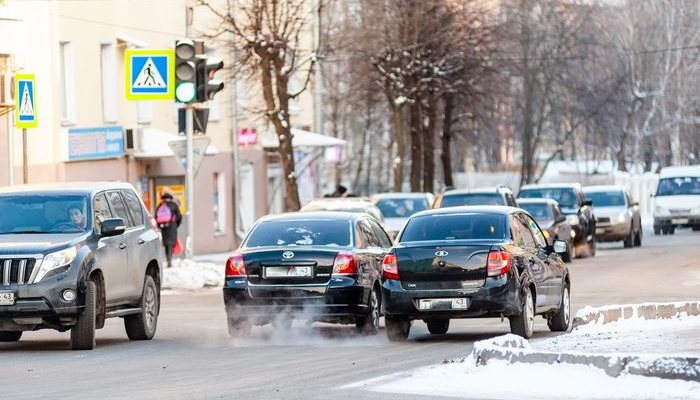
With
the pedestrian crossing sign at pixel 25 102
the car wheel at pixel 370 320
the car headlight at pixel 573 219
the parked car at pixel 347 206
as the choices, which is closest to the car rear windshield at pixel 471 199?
the parked car at pixel 347 206

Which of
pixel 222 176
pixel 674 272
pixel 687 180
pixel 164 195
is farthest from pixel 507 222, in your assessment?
pixel 687 180

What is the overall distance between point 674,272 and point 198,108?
9408 mm

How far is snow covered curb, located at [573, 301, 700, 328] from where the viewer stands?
18.7m

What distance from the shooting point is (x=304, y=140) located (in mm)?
50438

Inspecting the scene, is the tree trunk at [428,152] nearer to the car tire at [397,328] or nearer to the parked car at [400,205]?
the parked car at [400,205]

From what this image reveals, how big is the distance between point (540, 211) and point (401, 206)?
3750 millimetres

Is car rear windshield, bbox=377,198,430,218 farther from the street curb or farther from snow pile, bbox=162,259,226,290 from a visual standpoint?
the street curb

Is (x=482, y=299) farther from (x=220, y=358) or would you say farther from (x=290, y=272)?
(x=220, y=358)

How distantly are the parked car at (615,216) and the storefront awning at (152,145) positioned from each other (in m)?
11.3

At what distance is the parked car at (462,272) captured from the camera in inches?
698

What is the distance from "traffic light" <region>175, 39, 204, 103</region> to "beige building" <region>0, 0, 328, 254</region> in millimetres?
3581

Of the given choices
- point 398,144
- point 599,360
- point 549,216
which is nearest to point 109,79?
point 549,216

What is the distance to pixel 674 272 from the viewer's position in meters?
32.4

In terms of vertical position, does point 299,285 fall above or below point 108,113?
below
